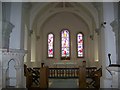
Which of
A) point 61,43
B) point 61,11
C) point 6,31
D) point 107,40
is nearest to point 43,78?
point 6,31

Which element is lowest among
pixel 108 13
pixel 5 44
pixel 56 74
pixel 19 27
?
pixel 56 74

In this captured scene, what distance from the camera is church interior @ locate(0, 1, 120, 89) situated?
432 inches

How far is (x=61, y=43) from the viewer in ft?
79.4

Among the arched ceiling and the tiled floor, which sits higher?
the arched ceiling

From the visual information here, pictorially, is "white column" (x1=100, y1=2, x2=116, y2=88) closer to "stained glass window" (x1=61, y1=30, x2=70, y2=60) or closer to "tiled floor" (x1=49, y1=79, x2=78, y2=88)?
"tiled floor" (x1=49, y1=79, x2=78, y2=88)

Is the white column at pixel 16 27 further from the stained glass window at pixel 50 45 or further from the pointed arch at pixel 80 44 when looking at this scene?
the pointed arch at pixel 80 44

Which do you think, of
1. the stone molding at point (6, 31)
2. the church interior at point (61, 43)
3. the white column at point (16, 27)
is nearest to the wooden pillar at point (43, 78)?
the church interior at point (61, 43)

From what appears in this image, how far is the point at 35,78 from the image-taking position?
14500mm

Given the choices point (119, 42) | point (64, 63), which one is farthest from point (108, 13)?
point (64, 63)

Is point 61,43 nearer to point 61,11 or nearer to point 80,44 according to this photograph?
point 80,44

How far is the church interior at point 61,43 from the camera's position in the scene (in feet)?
36.0

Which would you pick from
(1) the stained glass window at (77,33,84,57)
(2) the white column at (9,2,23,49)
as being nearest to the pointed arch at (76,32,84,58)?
(1) the stained glass window at (77,33,84,57)

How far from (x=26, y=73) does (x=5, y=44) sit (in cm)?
198

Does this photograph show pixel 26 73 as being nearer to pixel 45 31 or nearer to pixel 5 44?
pixel 5 44
